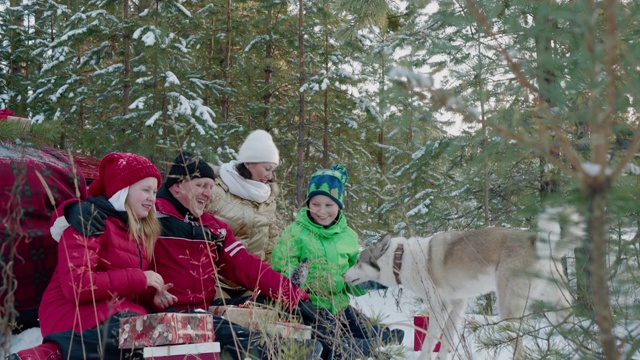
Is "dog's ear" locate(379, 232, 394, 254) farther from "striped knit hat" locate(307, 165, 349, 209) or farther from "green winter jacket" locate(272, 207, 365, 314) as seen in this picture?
"striped knit hat" locate(307, 165, 349, 209)

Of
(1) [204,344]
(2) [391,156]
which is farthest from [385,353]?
Answer: (2) [391,156]

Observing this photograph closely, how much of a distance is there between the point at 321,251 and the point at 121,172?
167 centimetres

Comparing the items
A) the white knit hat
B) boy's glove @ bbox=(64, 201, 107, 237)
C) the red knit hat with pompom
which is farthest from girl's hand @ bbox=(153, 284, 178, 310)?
the white knit hat

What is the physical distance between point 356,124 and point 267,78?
2.78 metres

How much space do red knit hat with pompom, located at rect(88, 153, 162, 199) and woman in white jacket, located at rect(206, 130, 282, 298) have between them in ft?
4.15

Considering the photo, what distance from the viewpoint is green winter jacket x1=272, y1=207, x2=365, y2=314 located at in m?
3.80

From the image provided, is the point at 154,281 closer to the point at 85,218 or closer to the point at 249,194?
the point at 85,218

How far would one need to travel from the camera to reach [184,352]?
271 cm

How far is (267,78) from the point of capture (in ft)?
48.4

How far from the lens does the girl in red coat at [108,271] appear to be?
2.86 metres

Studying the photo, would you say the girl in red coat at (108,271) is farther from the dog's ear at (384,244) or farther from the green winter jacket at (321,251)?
the dog's ear at (384,244)

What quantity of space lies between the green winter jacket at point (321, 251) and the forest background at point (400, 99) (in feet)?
0.89

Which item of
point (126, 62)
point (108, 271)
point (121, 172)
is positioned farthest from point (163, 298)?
point (126, 62)

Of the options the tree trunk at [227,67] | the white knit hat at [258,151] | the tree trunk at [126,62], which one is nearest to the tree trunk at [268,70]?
the tree trunk at [227,67]
